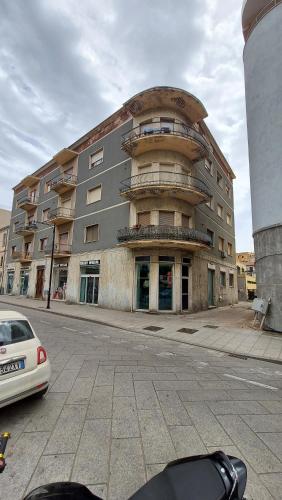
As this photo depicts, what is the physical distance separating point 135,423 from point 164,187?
1305 centimetres

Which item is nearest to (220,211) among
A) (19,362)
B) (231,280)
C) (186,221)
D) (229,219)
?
(229,219)

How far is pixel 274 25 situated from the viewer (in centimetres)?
1133

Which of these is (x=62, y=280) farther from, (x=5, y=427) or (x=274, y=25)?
(x=274, y=25)

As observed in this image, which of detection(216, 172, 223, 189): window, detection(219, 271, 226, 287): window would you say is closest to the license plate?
detection(219, 271, 226, 287): window

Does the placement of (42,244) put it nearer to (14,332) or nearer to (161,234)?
(161,234)

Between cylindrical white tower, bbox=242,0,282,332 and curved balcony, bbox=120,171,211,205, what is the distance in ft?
13.0

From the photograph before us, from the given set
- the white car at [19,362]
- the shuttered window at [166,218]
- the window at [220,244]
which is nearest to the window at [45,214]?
the shuttered window at [166,218]

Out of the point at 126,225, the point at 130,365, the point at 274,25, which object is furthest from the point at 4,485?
the point at 274,25

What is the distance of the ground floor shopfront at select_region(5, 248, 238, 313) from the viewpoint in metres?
15.3

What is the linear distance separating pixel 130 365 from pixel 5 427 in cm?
289

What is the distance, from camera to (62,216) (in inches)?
835

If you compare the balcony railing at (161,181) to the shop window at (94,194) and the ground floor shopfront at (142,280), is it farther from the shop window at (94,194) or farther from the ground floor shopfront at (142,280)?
the ground floor shopfront at (142,280)

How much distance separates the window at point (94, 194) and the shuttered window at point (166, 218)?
20.0 ft

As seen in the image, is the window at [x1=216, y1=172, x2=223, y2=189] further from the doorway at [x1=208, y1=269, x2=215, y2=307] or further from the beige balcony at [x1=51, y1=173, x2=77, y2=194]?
the beige balcony at [x1=51, y1=173, x2=77, y2=194]
